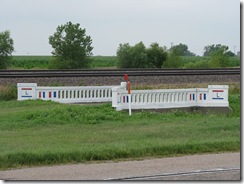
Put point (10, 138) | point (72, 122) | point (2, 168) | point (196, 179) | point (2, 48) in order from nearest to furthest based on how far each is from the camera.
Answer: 1. point (196, 179)
2. point (2, 168)
3. point (10, 138)
4. point (72, 122)
5. point (2, 48)

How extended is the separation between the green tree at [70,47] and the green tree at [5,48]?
5.30 metres

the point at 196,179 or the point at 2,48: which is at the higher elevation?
the point at 2,48

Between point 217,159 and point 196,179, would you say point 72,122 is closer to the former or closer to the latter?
point 217,159

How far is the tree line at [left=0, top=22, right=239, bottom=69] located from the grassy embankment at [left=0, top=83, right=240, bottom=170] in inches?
1305

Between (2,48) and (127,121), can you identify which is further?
(2,48)

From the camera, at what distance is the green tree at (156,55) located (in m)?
65.1

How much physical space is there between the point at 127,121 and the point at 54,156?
6673mm

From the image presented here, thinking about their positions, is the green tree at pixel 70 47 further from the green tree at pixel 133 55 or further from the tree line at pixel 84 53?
the green tree at pixel 133 55

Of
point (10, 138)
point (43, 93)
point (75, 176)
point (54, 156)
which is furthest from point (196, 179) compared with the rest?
point (43, 93)

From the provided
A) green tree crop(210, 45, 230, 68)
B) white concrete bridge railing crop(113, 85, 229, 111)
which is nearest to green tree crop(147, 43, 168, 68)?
green tree crop(210, 45, 230, 68)

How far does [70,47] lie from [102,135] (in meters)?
39.9

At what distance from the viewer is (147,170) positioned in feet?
37.3

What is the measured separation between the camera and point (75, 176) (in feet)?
35.5

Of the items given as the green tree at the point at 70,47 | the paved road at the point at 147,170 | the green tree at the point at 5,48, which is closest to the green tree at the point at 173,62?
the green tree at the point at 70,47
